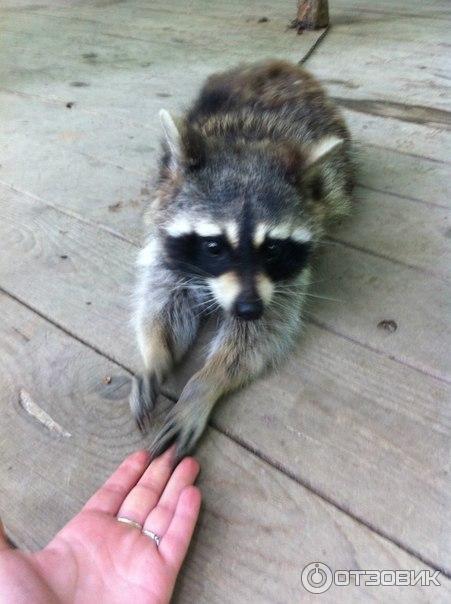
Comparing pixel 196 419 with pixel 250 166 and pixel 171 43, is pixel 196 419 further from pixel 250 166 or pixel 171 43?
pixel 171 43

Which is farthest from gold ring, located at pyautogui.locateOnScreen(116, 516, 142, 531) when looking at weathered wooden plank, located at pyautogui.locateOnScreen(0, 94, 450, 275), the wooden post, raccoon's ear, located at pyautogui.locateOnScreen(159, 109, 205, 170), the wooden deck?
the wooden post

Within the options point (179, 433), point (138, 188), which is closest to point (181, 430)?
point (179, 433)

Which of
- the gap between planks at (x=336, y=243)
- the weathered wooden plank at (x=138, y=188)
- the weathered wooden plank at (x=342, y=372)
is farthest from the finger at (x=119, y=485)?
the weathered wooden plank at (x=138, y=188)

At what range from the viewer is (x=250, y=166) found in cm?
139

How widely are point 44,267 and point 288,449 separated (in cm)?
95

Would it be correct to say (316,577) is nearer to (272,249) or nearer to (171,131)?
(272,249)

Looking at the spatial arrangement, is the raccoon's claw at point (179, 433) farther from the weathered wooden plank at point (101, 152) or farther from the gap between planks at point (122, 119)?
the gap between planks at point (122, 119)

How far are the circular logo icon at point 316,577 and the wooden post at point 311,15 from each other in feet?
10.7

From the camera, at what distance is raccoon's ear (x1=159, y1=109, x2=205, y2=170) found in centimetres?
137

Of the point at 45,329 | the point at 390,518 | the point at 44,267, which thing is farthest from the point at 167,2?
the point at 390,518

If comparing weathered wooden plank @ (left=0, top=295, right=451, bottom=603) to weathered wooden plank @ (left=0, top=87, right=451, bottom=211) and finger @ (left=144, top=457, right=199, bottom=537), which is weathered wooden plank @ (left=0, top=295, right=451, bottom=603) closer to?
finger @ (left=144, top=457, right=199, bottom=537)

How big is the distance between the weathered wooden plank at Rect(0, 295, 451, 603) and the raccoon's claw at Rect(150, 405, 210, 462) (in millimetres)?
33

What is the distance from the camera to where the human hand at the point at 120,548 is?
81 centimetres

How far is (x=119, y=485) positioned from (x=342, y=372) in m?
0.57
